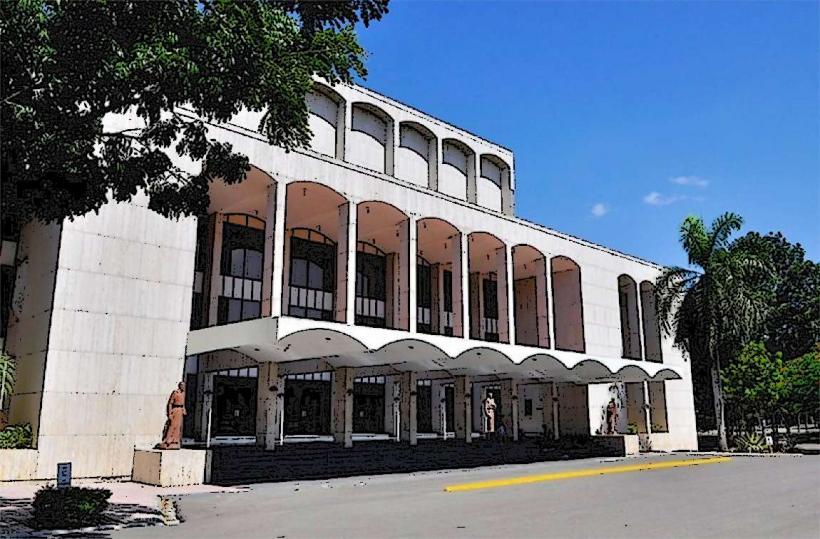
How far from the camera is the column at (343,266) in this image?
22.2 m

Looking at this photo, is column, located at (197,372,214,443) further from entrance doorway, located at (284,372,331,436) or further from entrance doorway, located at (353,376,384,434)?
entrance doorway, located at (353,376,384,434)

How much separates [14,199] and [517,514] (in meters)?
9.20

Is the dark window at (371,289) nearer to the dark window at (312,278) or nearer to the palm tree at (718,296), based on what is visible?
the dark window at (312,278)

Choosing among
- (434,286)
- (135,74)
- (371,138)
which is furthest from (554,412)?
(135,74)

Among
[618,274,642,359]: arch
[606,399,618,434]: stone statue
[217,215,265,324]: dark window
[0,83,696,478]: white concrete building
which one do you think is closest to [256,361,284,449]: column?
[0,83,696,478]: white concrete building

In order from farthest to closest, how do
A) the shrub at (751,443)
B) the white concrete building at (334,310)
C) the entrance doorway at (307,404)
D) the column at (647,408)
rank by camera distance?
1. the column at (647,408)
2. the shrub at (751,443)
3. the entrance doorway at (307,404)
4. the white concrete building at (334,310)

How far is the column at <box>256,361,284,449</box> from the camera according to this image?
21.9m

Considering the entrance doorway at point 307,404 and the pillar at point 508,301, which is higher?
the pillar at point 508,301

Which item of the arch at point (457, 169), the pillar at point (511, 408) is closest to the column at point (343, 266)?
the arch at point (457, 169)

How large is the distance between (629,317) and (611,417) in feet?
25.1

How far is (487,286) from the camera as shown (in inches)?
1389

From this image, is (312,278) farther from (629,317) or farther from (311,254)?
(629,317)

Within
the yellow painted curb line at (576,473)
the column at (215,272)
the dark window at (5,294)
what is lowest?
the yellow painted curb line at (576,473)

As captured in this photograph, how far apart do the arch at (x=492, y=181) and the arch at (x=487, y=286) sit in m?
3.93
